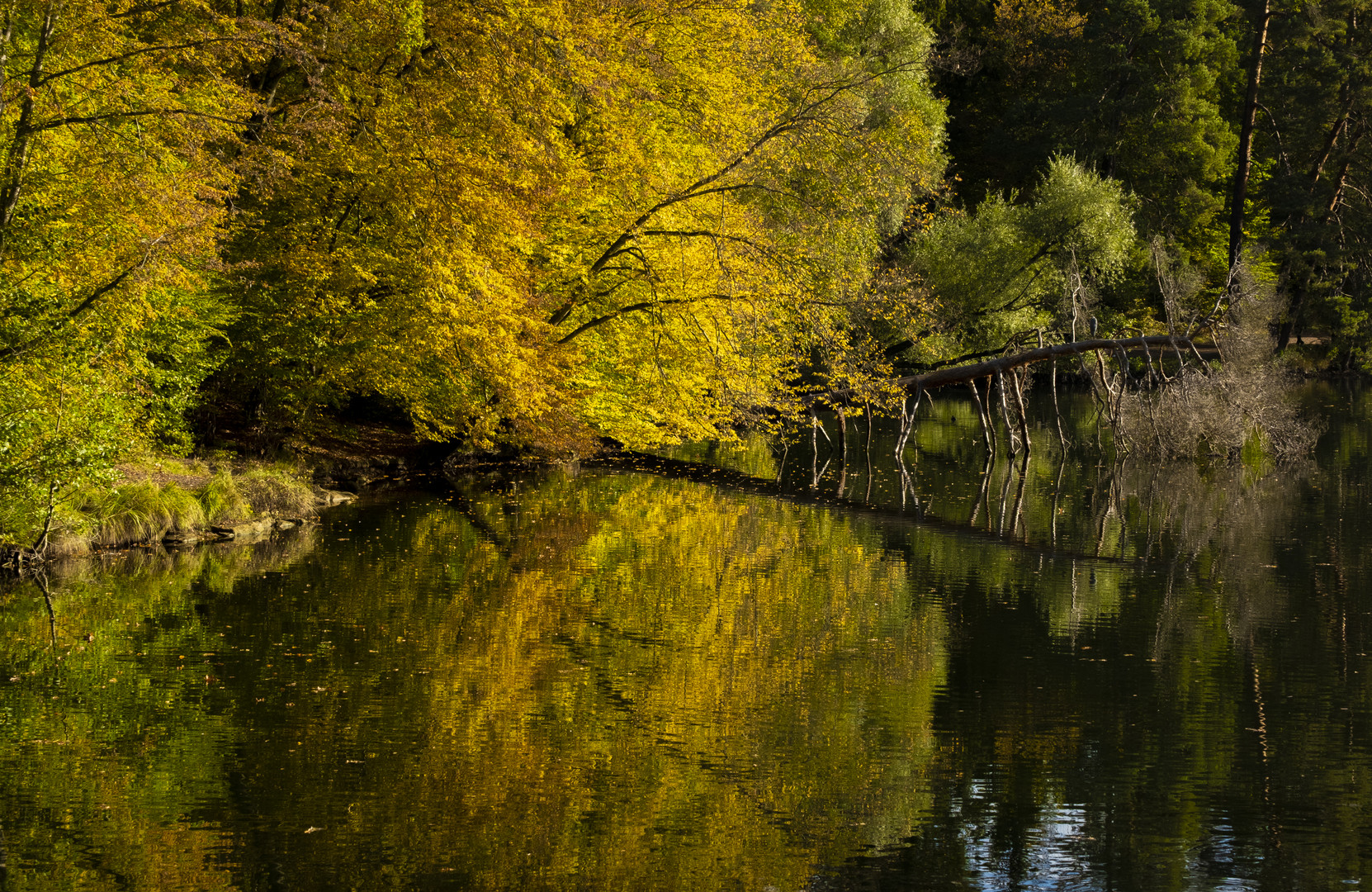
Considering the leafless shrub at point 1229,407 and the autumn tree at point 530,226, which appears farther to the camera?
the leafless shrub at point 1229,407

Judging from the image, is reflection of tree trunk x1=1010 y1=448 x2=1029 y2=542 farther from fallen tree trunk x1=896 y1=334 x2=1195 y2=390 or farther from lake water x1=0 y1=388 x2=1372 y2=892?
fallen tree trunk x1=896 y1=334 x2=1195 y2=390

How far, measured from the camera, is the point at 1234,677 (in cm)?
1065

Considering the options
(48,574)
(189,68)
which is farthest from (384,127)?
(48,574)

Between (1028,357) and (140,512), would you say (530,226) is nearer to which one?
(140,512)

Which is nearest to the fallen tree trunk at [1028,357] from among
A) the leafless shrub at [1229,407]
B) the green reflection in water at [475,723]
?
the leafless shrub at [1229,407]

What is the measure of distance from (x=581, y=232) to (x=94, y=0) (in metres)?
8.94

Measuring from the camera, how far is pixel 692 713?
30.6 ft

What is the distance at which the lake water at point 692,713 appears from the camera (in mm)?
6859

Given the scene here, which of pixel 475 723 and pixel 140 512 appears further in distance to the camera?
pixel 140 512

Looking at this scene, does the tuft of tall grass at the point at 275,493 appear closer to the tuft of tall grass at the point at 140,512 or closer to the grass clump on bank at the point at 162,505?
the grass clump on bank at the point at 162,505

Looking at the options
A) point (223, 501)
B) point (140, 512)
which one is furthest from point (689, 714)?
point (223, 501)

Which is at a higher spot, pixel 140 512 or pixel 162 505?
pixel 162 505

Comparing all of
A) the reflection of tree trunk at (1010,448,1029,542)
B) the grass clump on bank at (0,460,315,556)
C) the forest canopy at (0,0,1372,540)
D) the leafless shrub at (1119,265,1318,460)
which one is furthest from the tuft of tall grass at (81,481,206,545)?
the leafless shrub at (1119,265,1318,460)

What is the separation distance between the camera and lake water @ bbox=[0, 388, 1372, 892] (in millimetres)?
6859
